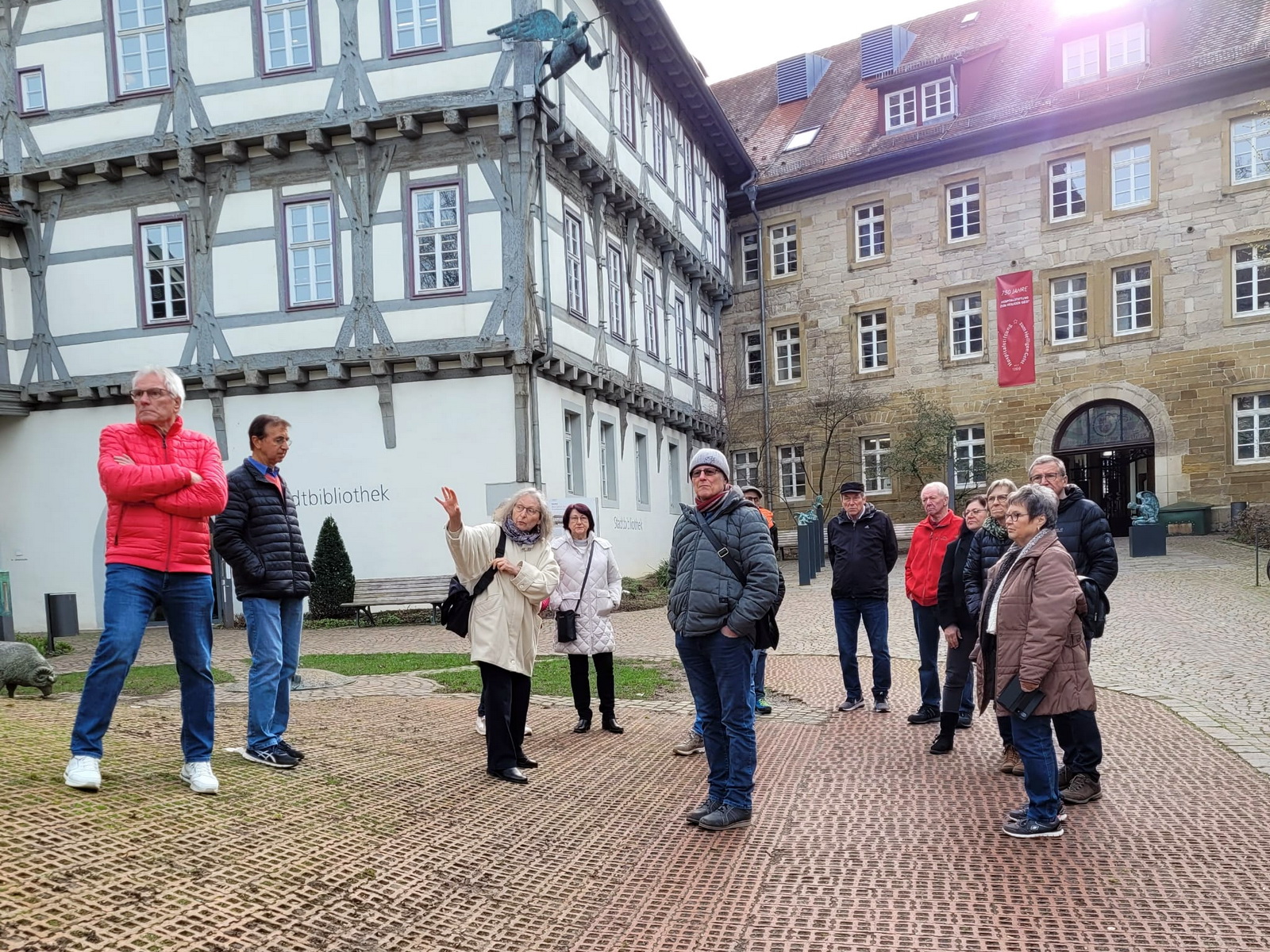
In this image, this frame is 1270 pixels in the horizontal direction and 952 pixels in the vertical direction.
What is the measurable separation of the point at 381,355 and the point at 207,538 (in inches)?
478

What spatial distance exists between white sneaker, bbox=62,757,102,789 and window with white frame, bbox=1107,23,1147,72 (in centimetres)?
3039

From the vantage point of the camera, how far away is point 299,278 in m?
17.4

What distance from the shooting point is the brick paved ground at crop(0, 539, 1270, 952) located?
3791 mm

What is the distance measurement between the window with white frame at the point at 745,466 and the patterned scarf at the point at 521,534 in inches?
1008

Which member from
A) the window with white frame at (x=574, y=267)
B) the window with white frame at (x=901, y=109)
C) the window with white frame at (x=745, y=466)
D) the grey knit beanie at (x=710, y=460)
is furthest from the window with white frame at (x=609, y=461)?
the window with white frame at (x=901, y=109)

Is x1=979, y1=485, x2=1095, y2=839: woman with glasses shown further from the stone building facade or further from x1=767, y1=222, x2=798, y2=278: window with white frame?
x1=767, y1=222, x2=798, y2=278: window with white frame

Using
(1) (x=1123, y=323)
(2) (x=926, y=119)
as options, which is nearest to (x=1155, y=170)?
(1) (x=1123, y=323)

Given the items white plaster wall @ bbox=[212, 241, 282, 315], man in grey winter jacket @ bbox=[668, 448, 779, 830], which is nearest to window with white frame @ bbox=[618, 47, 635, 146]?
white plaster wall @ bbox=[212, 241, 282, 315]

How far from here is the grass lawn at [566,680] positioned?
364 inches

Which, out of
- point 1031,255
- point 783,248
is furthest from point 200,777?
point 783,248

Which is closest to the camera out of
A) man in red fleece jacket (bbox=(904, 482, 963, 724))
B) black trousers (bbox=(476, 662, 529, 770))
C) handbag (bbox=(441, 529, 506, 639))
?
black trousers (bbox=(476, 662, 529, 770))

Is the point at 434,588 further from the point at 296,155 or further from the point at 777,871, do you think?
the point at 777,871

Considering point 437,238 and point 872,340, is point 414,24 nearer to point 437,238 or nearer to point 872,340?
point 437,238

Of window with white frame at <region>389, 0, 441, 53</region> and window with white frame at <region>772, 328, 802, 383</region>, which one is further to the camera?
window with white frame at <region>772, 328, 802, 383</region>
